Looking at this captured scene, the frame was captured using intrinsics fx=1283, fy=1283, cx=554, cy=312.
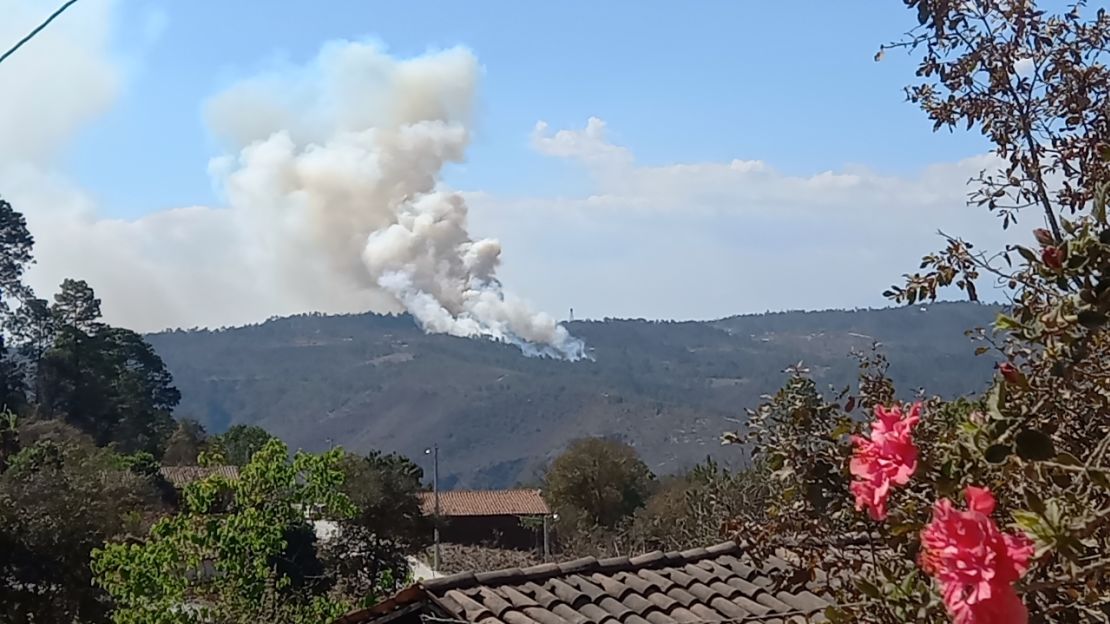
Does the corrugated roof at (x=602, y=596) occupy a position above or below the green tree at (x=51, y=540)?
Answer: above

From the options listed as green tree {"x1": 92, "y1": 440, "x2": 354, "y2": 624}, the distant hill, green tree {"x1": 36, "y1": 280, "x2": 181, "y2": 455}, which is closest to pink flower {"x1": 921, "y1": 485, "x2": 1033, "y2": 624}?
green tree {"x1": 92, "y1": 440, "x2": 354, "y2": 624}

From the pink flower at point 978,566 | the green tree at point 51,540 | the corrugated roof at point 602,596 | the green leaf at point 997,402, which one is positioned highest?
the green leaf at point 997,402

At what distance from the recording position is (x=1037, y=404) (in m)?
2.58

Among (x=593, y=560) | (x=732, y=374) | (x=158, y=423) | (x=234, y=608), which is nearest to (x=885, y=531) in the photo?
(x=593, y=560)

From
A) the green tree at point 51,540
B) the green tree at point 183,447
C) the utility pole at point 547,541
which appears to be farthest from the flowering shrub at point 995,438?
the green tree at point 183,447

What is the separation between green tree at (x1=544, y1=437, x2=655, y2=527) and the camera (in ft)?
163

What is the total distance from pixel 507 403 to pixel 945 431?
167m

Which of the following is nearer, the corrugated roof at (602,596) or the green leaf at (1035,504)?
the green leaf at (1035,504)

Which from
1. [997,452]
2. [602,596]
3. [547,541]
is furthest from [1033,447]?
[547,541]

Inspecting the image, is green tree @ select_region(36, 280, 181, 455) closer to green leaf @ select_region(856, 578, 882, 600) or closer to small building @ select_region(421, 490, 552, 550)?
small building @ select_region(421, 490, 552, 550)

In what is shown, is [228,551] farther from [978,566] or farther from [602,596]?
[978,566]

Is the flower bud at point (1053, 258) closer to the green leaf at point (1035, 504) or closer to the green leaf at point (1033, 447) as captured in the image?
the green leaf at point (1033, 447)

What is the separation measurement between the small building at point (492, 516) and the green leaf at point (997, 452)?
53.1 metres

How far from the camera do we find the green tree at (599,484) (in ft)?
163
